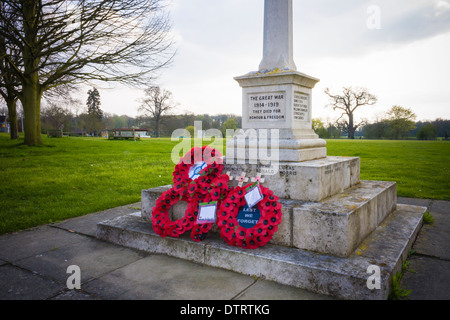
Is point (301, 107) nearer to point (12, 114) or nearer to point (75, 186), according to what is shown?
point (75, 186)

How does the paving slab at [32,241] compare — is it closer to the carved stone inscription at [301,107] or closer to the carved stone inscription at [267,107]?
the carved stone inscription at [267,107]

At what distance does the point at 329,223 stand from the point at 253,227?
80cm

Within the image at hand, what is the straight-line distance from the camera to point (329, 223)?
124 inches

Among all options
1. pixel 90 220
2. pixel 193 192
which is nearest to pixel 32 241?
pixel 90 220

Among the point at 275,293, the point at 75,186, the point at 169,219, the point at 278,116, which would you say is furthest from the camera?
the point at 75,186

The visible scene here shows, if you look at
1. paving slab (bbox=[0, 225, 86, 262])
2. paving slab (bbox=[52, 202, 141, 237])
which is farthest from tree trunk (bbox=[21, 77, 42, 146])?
paving slab (bbox=[0, 225, 86, 262])

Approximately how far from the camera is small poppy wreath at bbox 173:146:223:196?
3.86 metres

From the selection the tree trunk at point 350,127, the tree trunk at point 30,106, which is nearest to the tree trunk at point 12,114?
the tree trunk at point 30,106

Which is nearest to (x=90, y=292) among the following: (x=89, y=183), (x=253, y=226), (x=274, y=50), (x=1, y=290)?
(x=1, y=290)

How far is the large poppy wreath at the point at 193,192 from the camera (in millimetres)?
3730

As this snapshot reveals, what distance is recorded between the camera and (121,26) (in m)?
12.9

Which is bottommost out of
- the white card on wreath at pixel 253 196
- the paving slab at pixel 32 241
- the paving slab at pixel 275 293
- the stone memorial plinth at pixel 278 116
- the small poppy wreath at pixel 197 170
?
the paving slab at pixel 275 293

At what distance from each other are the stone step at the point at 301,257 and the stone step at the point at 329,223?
9cm

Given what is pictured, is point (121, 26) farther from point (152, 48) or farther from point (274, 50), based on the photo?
point (274, 50)
